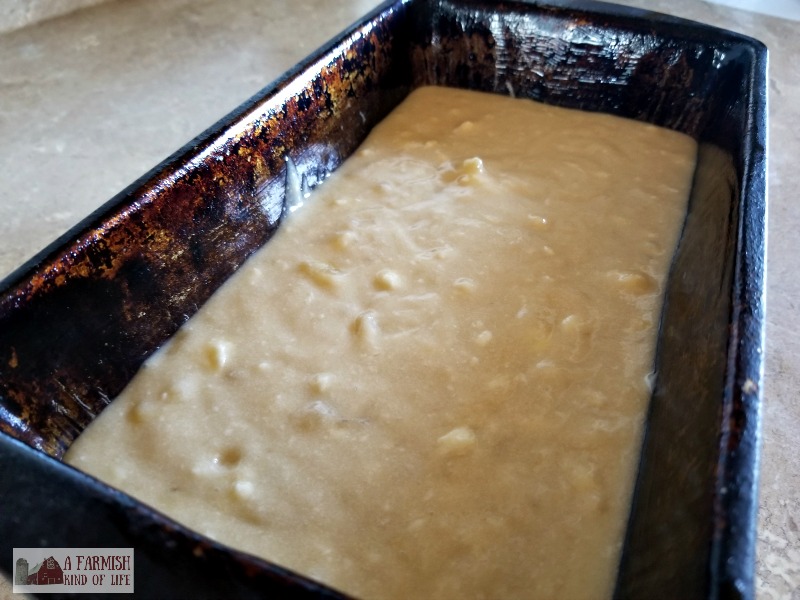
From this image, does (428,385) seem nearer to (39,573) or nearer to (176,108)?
(39,573)

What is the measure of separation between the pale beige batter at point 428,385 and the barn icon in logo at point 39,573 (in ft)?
0.71

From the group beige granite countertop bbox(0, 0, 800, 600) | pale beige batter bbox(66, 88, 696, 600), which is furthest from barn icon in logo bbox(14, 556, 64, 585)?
beige granite countertop bbox(0, 0, 800, 600)

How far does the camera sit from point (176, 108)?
1.98 m

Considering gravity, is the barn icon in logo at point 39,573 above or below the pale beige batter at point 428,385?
above

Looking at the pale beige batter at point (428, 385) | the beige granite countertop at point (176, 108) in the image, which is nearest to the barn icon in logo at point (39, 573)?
the pale beige batter at point (428, 385)

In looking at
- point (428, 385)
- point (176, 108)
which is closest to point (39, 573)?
point (428, 385)

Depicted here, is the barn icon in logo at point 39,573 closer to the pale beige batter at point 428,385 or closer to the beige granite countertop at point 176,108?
the pale beige batter at point 428,385

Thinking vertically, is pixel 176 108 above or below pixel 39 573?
below

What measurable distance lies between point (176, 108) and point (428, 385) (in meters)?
1.37

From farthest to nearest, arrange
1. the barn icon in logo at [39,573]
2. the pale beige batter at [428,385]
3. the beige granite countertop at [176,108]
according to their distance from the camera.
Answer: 1. the beige granite countertop at [176,108]
2. the pale beige batter at [428,385]
3. the barn icon in logo at [39,573]

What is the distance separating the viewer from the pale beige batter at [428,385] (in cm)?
82

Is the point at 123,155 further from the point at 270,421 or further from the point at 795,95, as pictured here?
the point at 795,95

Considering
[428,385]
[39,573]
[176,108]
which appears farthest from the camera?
[176,108]

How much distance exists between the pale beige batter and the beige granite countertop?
308 mm
